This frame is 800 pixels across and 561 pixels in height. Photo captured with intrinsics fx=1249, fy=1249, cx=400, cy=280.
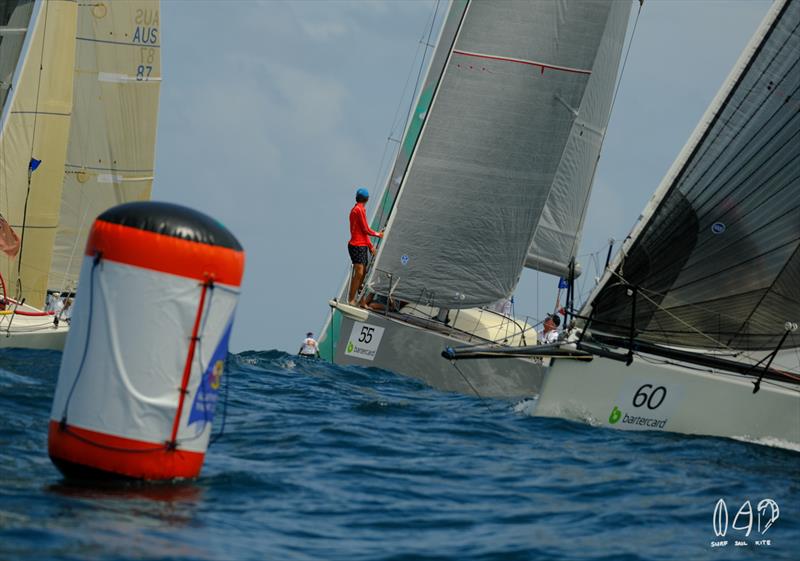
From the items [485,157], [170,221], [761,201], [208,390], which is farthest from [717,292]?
[170,221]

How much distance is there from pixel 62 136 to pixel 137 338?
43.3 ft

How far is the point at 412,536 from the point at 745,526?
7.73ft

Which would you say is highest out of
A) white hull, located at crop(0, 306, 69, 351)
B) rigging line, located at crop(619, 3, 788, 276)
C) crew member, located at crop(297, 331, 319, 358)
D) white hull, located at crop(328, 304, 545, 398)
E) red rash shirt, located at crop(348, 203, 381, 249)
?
rigging line, located at crop(619, 3, 788, 276)

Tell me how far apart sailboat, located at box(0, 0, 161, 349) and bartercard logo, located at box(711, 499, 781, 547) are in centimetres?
1091

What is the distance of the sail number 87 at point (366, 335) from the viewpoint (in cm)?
1709

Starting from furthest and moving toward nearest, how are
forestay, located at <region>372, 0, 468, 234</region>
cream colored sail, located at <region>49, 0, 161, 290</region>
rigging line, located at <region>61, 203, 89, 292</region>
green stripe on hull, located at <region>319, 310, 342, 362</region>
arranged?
rigging line, located at <region>61, 203, 89, 292</region> → cream colored sail, located at <region>49, 0, 161, 290</region> → forestay, located at <region>372, 0, 468, 234</region> → green stripe on hull, located at <region>319, 310, 342, 362</region>

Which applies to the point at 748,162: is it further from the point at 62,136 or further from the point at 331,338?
the point at 62,136

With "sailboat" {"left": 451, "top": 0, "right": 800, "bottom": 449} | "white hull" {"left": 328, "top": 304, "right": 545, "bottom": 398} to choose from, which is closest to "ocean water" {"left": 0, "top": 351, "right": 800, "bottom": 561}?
"sailboat" {"left": 451, "top": 0, "right": 800, "bottom": 449}

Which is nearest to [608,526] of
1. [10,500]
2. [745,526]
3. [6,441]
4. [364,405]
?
[745,526]

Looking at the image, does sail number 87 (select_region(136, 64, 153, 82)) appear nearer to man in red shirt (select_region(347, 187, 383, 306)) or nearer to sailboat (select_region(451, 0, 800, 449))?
man in red shirt (select_region(347, 187, 383, 306))

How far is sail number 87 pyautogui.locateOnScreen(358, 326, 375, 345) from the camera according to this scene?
17.1 meters

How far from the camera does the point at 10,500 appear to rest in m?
7.04

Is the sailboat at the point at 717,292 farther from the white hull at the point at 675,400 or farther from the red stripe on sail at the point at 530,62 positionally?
the red stripe on sail at the point at 530,62

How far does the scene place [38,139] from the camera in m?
19.5
